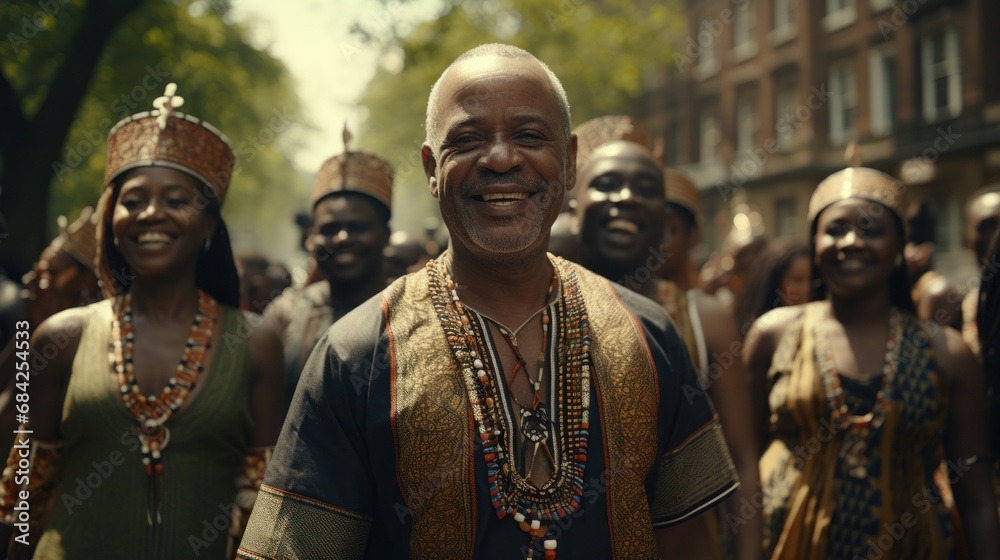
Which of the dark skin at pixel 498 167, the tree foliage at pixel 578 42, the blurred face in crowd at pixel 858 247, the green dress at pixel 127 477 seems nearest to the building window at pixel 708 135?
the tree foliage at pixel 578 42

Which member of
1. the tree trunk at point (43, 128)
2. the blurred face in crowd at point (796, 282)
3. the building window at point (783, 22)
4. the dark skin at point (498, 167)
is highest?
the building window at point (783, 22)

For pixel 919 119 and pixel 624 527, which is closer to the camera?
pixel 624 527

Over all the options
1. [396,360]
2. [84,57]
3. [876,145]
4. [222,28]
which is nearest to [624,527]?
[396,360]

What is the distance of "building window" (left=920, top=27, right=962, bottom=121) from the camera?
72.2 ft

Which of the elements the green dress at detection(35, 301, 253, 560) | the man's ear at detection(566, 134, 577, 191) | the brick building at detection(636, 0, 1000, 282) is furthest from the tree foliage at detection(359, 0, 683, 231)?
the man's ear at detection(566, 134, 577, 191)

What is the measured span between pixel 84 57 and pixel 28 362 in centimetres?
815

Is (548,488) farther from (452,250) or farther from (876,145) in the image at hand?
(876,145)

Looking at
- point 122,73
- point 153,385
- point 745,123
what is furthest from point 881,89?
point 153,385

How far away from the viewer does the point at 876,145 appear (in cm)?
2459

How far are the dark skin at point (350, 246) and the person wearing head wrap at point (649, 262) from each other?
1347 millimetres

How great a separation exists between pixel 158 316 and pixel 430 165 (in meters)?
1.69

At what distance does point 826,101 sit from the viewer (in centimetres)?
2655

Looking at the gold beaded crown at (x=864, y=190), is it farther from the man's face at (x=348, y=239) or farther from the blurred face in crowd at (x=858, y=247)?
the man's face at (x=348, y=239)

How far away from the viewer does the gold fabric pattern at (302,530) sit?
2072 millimetres
